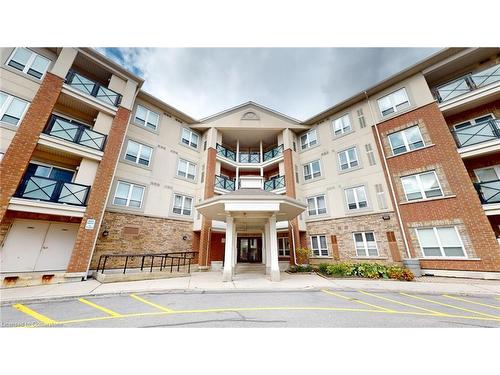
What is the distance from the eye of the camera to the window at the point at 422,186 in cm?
1117

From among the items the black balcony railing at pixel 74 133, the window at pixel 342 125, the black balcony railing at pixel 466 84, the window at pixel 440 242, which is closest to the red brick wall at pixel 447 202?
the window at pixel 440 242

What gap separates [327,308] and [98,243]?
481 inches

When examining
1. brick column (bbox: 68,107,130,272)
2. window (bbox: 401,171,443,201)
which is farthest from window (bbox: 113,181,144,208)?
window (bbox: 401,171,443,201)

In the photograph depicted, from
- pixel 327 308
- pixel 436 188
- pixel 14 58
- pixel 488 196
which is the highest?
pixel 14 58

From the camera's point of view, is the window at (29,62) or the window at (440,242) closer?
the window at (29,62)

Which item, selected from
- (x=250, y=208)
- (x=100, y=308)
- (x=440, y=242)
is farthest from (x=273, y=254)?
(x=440, y=242)

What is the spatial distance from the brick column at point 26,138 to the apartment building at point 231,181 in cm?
5

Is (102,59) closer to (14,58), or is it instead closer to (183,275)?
(14,58)

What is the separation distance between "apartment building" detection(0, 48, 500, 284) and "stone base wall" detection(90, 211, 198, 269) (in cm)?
8

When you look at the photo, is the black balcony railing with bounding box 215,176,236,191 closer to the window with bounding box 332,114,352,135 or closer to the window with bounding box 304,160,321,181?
the window with bounding box 304,160,321,181

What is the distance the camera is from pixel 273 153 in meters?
18.8

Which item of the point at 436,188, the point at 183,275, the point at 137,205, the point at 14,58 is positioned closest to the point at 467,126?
the point at 436,188

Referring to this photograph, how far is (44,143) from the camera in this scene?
934cm

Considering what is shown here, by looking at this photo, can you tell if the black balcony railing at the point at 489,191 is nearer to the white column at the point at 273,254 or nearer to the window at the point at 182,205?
the white column at the point at 273,254
